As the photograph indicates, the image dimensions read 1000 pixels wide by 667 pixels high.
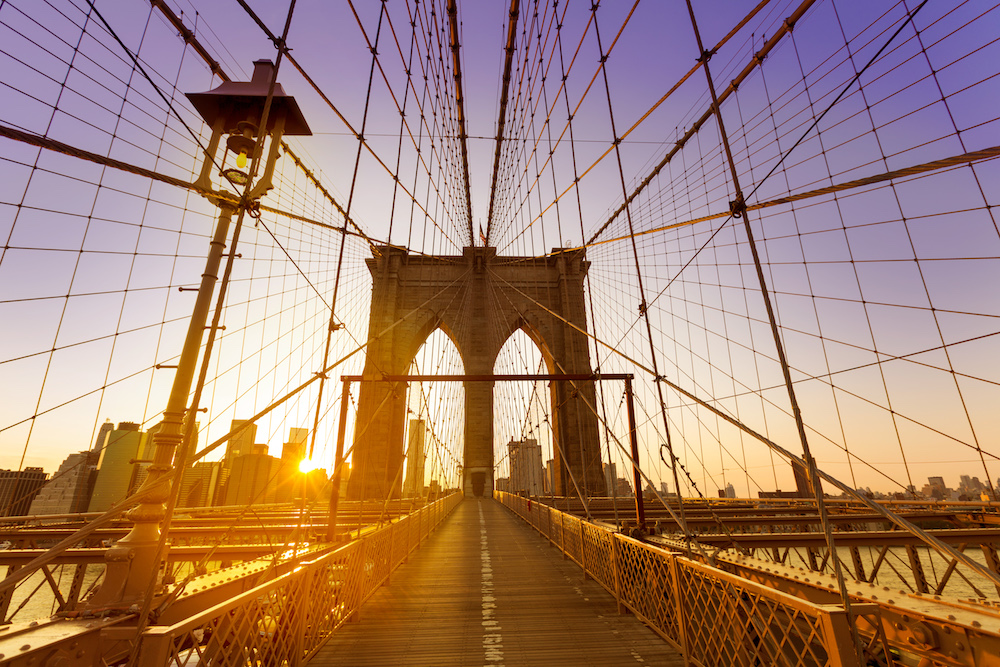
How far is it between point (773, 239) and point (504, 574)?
10.1 meters

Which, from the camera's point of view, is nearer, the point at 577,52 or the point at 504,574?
the point at 504,574

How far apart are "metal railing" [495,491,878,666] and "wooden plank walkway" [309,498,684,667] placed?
23 cm

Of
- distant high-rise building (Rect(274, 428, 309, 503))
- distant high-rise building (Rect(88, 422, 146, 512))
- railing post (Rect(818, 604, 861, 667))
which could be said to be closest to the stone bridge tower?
distant high-rise building (Rect(88, 422, 146, 512))

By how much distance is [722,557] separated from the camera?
500cm

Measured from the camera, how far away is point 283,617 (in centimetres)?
338

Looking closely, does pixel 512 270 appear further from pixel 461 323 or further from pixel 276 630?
pixel 276 630

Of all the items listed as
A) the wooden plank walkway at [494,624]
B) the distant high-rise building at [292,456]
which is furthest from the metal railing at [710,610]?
the distant high-rise building at [292,456]

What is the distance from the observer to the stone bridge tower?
84.8 ft

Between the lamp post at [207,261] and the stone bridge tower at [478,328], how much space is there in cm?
1976

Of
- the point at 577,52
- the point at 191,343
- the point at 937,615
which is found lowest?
the point at 937,615

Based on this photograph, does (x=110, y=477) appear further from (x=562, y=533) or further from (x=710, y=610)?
(x=710, y=610)

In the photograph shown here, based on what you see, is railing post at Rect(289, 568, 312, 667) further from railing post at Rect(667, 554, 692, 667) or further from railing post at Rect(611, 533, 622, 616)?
railing post at Rect(611, 533, 622, 616)

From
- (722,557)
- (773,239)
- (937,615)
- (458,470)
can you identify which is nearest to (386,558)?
(722,557)

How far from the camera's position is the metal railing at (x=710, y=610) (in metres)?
2.31
